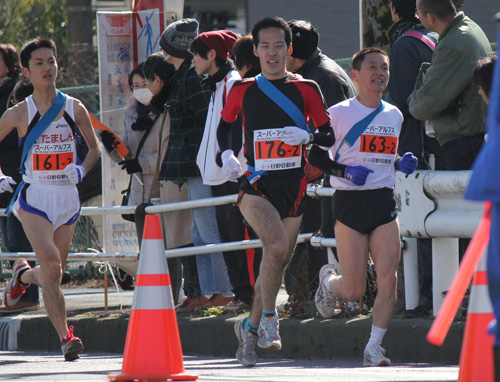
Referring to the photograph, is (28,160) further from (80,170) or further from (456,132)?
(456,132)

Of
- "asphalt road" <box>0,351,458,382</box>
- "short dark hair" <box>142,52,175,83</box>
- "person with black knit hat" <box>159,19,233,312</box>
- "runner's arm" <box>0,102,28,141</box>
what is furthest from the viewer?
"short dark hair" <box>142,52,175,83</box>

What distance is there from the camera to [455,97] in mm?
7316

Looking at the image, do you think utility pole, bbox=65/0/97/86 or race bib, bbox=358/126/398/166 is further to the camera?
utility pole, bbox=65/0/97/86

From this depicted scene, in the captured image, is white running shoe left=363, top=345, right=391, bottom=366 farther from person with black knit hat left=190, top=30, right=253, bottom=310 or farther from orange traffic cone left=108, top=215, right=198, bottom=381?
person with black knit hat left=190, top=30, right=253, bottom=310

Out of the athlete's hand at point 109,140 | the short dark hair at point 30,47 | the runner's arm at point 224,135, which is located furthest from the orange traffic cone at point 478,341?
the athlete's hand at point 109,140

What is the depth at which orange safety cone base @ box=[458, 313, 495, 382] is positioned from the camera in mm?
4684

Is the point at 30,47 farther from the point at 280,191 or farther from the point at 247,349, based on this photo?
the point at 247,349

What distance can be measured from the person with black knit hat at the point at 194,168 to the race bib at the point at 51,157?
1.19 m

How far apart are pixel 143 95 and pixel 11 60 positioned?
1.43 metres

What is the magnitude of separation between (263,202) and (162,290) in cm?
116

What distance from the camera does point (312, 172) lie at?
28.0 feet

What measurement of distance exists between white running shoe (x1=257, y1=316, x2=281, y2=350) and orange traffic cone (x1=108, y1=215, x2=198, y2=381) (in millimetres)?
966

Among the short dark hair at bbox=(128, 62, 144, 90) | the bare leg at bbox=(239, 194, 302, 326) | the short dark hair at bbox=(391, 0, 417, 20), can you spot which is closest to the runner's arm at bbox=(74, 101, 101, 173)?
the short dark hair at bbox=(128, 62, 144, 90)

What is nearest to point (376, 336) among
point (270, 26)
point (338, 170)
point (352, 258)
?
point (352, 258)
